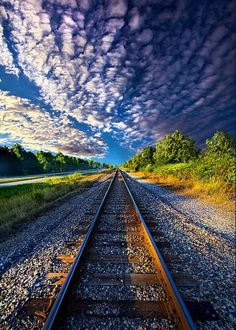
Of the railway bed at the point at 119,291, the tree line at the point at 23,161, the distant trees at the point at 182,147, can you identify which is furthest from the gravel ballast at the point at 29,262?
the tree line at the point at 23,161

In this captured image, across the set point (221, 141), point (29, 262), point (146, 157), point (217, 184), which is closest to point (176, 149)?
Answer: point (221, 141)

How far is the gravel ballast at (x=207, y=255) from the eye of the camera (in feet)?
8.11

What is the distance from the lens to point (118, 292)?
255 cm

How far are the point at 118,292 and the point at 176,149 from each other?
36.5 metres

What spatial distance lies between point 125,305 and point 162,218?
431 cm

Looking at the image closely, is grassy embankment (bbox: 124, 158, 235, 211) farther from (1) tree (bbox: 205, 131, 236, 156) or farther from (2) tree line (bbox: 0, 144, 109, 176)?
(2) tree line (bbox: 0, 144, 109, 176)

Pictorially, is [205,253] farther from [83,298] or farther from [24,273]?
[24,273]

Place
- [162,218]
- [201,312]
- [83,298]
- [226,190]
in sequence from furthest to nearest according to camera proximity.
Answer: [226,190], [162,218], [83,298], [201,312]

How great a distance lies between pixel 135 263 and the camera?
10.9ft

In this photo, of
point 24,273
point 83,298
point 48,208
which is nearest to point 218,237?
point 83,298

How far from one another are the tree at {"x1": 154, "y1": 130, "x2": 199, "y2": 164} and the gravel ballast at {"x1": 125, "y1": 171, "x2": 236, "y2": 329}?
95.3 feet

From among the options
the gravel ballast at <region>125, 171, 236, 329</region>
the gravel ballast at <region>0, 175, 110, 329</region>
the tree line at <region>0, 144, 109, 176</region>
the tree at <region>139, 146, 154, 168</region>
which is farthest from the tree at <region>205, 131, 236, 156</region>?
the tree line at <region>0, 144, 109, 176</region>

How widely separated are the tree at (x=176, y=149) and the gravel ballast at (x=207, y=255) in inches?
1143

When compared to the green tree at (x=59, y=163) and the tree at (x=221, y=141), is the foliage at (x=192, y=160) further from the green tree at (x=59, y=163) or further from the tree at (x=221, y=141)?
the green tree at (x=59, y=163)
